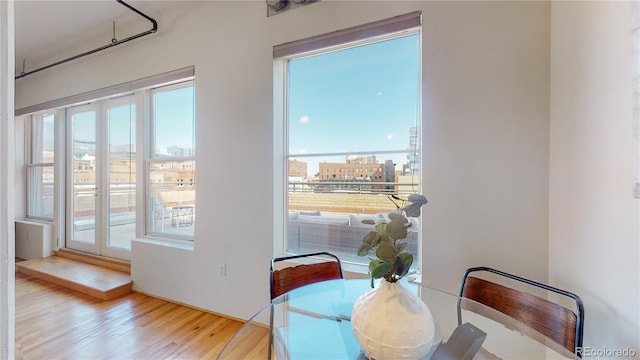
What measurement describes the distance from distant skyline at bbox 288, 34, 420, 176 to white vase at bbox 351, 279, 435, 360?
1212 millimetres

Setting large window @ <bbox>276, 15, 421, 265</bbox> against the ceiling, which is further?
the ceiling

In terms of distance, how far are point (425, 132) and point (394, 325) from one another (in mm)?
1238

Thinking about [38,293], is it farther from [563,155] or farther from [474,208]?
[563,155]

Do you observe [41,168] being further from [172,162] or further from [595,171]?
[595,171]

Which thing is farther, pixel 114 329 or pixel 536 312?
pixel 114 329

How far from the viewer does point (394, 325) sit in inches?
31.3

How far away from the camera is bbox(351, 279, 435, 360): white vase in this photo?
0.79 meters

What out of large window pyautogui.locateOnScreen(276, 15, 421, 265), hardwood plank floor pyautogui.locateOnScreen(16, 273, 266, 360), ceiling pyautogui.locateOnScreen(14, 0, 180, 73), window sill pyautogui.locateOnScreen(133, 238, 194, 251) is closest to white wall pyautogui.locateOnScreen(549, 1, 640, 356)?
large window pyautogui.locateOnScreen(276, 15, 421, 265)

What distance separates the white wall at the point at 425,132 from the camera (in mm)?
1458

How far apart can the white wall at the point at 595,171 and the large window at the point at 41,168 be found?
18.5 ft

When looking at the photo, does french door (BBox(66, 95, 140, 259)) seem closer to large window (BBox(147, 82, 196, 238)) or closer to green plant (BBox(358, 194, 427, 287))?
large window (BBox(147, 82, 196, 238))

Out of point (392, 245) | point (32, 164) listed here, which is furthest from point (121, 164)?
point (392, 245)

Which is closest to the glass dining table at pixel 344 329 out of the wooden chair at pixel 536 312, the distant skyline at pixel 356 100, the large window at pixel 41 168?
the wooden chair at pixel 536 312
